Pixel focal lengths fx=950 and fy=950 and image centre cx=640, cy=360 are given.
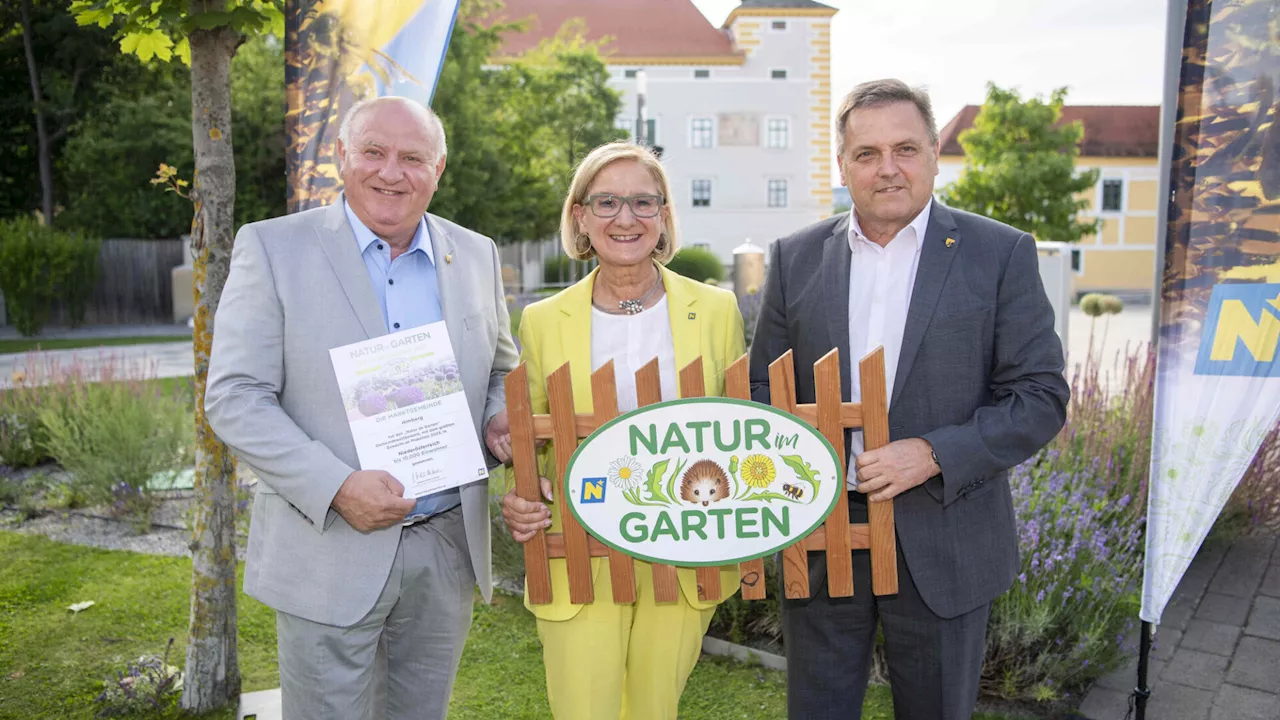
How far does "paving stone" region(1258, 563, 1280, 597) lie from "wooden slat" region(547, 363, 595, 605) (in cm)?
474

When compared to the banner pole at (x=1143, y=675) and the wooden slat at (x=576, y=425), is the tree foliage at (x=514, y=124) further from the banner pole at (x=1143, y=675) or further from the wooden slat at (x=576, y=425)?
the wooden slat at (x=576, y=425)

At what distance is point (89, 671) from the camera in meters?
4.37

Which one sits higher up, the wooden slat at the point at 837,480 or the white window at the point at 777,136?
the white window at the point at 777,136

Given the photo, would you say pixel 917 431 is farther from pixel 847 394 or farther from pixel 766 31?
pixel 766 31

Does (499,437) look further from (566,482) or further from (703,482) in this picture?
(703,482)

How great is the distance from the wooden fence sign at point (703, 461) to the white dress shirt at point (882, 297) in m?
0.24

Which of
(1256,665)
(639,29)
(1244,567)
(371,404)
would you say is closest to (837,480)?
(371,404)

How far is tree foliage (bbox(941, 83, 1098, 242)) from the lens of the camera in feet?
109

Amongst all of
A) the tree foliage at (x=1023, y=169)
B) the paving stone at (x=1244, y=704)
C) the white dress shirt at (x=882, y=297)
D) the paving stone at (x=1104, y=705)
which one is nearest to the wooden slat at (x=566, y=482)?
the white dress shirt at (x=882, y=297)

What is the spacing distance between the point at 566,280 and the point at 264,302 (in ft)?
123

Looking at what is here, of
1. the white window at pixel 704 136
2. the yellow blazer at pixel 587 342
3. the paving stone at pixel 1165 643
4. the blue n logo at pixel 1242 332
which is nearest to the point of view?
the yellow blazer at pixel 587 342

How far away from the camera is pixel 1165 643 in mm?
4777

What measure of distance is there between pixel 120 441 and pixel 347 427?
17.7 feet

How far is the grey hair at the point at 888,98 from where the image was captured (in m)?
2.51
